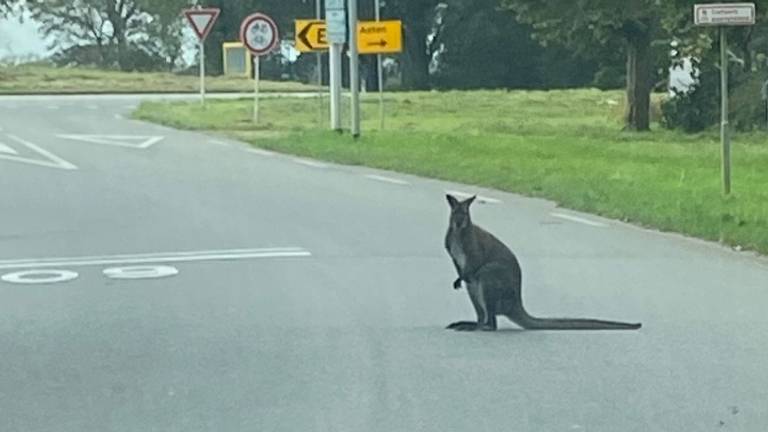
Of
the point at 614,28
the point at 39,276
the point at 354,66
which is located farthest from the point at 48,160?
the point at 614,28

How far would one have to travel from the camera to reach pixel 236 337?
425 inches

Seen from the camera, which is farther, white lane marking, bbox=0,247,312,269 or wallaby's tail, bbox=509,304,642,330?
white lane marking, bbox=0,247,312,269

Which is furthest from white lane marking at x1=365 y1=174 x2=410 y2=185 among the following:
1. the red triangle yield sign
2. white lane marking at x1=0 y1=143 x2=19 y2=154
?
the red triangle yield sign

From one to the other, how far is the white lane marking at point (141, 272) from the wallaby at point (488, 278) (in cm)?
373

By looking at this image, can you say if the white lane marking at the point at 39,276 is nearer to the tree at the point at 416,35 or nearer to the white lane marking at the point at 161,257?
the white lane marking at the point at 161,257

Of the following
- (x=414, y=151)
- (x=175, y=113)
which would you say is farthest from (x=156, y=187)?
(x=175, y=113)

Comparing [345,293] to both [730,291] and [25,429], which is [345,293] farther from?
[25,429]

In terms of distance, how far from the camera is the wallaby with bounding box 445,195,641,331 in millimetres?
10586

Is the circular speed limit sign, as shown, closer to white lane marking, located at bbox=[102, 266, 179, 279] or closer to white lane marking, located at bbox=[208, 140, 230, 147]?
white lane marking, located at bbox=[208, 140, 230, 147]

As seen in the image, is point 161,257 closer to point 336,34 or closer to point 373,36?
point 336,34

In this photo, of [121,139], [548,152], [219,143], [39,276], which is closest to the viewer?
[39,276]

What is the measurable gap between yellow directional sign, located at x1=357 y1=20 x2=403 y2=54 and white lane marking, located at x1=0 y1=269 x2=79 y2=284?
2064cm

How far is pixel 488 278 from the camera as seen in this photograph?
10.6m

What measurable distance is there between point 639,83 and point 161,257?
2886 centimetres
